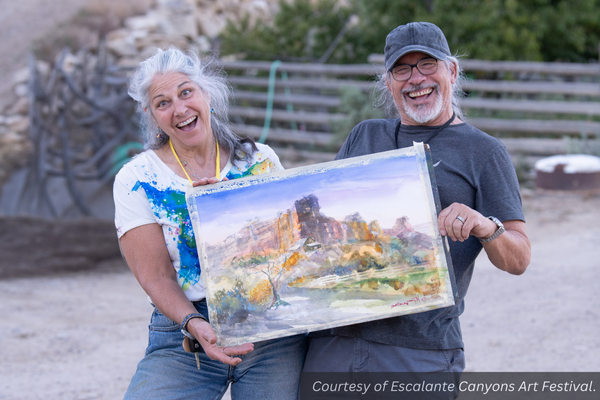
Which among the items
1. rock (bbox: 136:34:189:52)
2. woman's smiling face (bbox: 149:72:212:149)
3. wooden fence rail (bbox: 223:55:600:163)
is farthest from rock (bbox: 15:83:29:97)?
woman's smiling face (bbox: 149:72:212:149)

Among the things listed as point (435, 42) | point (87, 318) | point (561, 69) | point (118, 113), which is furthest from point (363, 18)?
point (435, 42)

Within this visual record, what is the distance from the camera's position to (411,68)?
2.15 metres

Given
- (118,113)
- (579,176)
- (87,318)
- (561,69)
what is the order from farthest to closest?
(118,113) → (561,69) → (579,176) → (87,318)

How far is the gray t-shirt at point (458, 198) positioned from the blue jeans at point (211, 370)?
9.8 inches

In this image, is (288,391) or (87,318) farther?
(87,318)

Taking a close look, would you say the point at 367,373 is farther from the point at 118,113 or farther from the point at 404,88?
the point at 118,113

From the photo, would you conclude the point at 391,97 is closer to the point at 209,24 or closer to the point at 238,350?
the point at 238,350

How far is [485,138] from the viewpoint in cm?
208

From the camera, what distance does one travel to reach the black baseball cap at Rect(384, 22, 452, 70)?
2.10 m

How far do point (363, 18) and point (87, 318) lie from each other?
7.88 meters

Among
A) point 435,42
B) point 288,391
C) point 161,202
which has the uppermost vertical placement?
point 435,42

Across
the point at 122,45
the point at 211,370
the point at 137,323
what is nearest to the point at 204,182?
the point at 211,370

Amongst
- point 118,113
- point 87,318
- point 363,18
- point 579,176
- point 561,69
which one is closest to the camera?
point 87,318

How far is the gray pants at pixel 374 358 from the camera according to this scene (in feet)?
6.68
